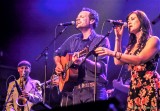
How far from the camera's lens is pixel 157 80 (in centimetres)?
304

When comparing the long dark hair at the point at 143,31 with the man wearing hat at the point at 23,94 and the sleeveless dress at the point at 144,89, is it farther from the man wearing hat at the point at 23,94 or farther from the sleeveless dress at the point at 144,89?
the man wearing hat at the point at 23,94

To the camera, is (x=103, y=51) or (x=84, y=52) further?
(x=84, y=52)

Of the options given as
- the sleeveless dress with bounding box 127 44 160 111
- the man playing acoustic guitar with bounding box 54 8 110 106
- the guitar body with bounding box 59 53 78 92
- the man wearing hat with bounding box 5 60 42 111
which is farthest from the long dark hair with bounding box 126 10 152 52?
the man wearing hat with bounding box 5 60 42 111

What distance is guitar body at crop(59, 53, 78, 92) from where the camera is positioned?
151 inches

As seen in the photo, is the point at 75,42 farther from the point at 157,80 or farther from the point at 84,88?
the point at 157,80

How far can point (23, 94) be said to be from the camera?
20.4ft

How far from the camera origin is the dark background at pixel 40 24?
6.16 m

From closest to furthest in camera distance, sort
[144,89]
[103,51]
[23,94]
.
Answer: [144,89] < [103,51] < [23,94]

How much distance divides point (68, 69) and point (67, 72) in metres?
0.05

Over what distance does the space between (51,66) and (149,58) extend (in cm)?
451

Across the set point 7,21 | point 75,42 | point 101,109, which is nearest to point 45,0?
point 7,21

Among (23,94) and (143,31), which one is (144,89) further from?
(23,94)

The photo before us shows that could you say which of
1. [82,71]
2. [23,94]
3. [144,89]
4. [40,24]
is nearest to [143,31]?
[144,89]

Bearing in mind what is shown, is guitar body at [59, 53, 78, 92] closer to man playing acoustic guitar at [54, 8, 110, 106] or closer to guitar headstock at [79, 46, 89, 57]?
man playing acoustic guitar at [54, 8, 110, 106]
